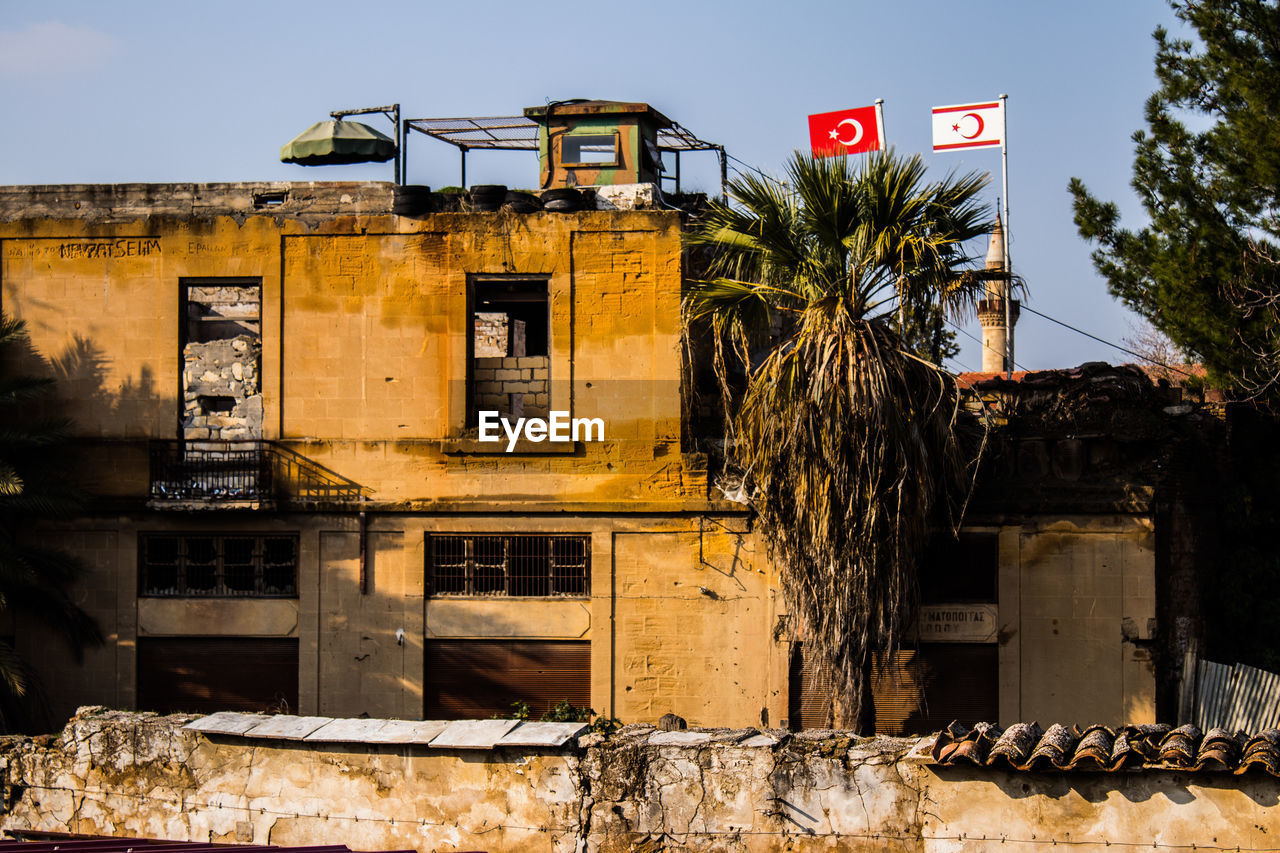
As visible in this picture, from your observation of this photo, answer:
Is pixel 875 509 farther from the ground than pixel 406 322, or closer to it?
closer to it

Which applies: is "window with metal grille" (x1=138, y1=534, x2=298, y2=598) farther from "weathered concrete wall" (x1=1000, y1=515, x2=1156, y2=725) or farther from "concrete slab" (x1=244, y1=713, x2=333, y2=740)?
"weathered concrete wall" (x1=1000, y1=515, x2=1156, y2=725)

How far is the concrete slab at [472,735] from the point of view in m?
11.0

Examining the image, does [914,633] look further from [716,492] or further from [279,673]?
[279,673]

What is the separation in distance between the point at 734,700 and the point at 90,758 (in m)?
8.18

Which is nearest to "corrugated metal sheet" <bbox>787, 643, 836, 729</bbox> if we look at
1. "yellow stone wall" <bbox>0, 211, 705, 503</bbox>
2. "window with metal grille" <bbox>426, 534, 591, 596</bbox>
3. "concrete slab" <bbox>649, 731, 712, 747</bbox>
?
"yellow stone wall" <bbox>0, 211, 705, 503</bbox>

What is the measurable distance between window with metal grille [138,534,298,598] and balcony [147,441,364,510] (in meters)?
0.67

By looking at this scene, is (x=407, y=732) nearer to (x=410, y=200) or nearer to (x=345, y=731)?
(x=345, y=731)

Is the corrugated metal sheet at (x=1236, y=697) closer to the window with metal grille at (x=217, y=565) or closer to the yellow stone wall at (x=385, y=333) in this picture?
the yellow stone wall at (x=385, y=333)

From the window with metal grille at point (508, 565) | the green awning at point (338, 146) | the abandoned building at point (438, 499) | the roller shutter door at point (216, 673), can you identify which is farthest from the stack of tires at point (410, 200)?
the roller shutter door at point (216, 673)

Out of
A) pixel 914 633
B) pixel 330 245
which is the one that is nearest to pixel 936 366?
pixel 914 633

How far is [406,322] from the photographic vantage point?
1795cm

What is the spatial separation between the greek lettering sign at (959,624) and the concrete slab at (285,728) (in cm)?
828

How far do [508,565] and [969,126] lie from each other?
10.4 m

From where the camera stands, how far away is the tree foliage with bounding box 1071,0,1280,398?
53.0 ft
